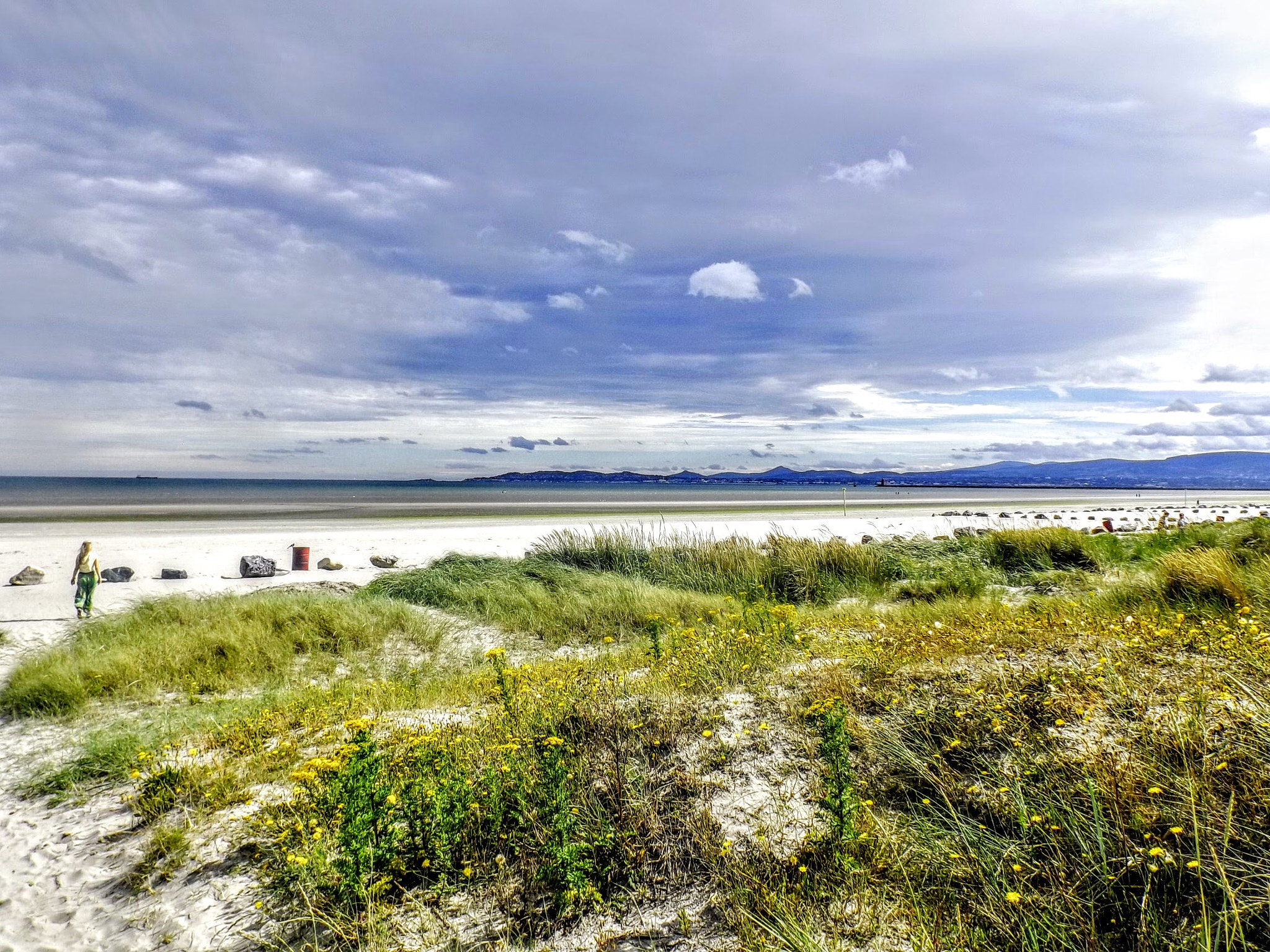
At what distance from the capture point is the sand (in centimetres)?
388

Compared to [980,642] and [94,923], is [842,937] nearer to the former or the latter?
[980,642]

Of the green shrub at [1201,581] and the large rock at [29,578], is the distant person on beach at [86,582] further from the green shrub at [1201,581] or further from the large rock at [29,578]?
the green shrub at [1201,581]

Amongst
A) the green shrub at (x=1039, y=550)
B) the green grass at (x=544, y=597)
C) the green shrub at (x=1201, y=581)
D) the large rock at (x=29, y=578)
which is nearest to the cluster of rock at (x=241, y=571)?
the large rock at (x=29, y=578)

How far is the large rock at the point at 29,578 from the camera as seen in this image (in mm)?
14986

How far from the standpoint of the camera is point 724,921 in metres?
3.38

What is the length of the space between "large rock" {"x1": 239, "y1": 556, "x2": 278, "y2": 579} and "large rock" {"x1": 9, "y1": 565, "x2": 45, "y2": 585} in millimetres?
3904

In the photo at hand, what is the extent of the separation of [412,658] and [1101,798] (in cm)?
766

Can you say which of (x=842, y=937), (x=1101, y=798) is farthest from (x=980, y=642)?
(x=842, y=937)

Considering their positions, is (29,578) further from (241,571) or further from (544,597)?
(544,597)

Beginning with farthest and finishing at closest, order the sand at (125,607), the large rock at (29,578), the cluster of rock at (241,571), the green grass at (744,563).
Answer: the cluster of rock at (241,571) → the large rock at (29,578) → the green grass at (744,563) → the sand at (125,607)

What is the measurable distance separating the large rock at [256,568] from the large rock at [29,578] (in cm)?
390

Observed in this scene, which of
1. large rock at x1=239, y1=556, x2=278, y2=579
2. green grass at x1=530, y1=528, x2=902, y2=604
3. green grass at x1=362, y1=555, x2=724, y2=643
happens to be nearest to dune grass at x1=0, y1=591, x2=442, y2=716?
green grass at x1=362, y1=555, x2=724, y2=643

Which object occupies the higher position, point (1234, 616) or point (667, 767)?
point (1234, 616)

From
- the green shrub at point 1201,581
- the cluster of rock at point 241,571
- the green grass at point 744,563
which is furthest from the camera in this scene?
the cluster of rock at point 241,571
